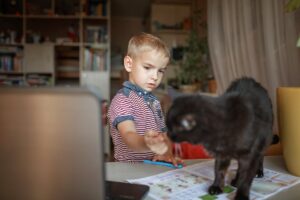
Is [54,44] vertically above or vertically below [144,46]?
above

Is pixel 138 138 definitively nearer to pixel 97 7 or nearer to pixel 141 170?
pixel 141 170

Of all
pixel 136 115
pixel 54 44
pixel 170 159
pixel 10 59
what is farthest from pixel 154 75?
pixel 10 59

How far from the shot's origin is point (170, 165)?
0.88m

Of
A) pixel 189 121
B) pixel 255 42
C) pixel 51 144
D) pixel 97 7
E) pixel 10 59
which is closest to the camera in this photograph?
pixel 51 144

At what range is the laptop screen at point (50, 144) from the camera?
40cm

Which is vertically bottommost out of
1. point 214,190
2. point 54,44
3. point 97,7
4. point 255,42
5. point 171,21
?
point 214,190

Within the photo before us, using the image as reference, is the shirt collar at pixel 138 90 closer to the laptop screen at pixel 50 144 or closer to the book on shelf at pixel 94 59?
the laptop screen at pixel 50 144

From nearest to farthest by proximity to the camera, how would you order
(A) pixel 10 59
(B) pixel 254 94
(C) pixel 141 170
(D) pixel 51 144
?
(D) pixel 51 144, (B) pixel 254 94, (C) pixel 141 170, (A) pixel 10 59

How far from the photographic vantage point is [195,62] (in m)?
3.25

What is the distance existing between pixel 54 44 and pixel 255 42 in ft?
9.92

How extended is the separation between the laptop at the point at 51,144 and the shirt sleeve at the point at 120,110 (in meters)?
0.43

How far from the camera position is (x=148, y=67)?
3.33 feet

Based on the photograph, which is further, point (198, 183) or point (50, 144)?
point (198, 183)

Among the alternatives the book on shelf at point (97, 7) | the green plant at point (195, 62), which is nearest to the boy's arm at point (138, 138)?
the green plant at point (195, 62)
